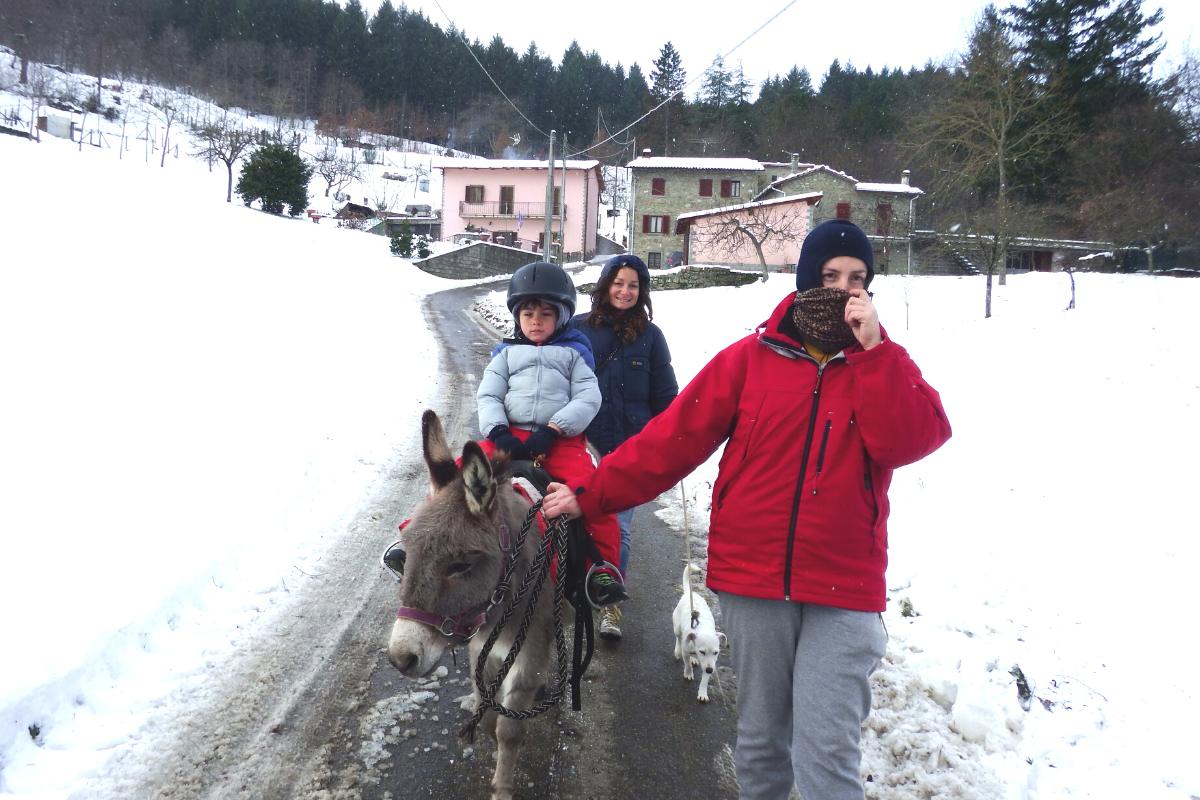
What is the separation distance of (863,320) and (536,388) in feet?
6.89

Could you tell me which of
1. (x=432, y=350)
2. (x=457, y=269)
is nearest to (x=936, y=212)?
(x=457, y=269)

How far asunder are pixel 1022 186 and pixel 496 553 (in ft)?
122

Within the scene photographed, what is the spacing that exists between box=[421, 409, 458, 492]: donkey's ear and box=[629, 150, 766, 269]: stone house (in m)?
46.4

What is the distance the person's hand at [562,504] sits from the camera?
2566 mm

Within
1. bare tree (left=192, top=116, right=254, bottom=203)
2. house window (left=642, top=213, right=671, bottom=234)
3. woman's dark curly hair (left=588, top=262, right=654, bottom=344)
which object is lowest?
woman's dark curly hair (left=588, top=262, right=654, bottom=344)

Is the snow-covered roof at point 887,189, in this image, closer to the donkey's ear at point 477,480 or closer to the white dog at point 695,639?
the white dog at point 695,639

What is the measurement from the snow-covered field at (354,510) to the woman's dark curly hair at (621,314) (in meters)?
2.57

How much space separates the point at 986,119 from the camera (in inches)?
1022

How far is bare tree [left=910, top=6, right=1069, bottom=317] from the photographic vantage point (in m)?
24.7

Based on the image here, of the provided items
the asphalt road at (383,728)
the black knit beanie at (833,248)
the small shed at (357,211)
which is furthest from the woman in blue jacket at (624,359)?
the small shed at (357,211)

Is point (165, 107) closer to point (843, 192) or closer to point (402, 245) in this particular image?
point (402, 245)

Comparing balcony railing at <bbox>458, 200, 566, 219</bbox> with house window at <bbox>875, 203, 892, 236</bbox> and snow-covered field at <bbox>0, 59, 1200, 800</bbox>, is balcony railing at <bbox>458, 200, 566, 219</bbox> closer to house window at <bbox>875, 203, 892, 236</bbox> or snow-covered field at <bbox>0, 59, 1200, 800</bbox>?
house window at <bbox>875, 203, 892, 236</bbox>

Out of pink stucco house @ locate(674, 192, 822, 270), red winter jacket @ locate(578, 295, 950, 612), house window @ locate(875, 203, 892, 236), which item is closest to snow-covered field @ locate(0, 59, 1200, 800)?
red winter jacket @ locate(578, 295, 950, 612)

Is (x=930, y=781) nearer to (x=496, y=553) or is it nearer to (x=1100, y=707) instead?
(x=1100, y=707)
